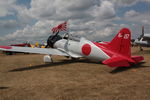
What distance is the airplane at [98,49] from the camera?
29.6ft

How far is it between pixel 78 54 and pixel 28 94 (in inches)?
313

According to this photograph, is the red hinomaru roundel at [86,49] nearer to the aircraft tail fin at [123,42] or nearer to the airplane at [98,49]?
the airplane at [98,49]

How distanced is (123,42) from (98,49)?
1.96 metres

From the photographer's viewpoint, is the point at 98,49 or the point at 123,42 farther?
the point at 98,49

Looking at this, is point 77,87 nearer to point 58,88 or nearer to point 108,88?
point 58,88

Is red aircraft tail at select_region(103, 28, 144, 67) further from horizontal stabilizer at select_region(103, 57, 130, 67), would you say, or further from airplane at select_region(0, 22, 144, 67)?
horizontal stabilizer at select_region(103, 57, 130, 67)

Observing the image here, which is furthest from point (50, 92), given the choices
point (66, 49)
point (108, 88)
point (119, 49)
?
point (66, 49)

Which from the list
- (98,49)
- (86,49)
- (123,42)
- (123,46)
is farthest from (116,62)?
(86,49)

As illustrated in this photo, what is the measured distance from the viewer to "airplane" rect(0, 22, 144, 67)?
355 inches

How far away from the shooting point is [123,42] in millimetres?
9406

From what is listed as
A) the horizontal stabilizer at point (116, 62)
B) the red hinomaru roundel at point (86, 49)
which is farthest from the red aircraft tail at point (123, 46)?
the red hinomaru roundel at point (86, 49)

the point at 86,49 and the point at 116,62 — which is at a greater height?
the point at 86,49

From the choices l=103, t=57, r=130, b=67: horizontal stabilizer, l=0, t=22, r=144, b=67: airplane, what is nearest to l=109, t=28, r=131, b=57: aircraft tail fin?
l=0, t=22, r=144, b=67: airplane

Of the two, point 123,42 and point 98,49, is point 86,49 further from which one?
point 123,42
